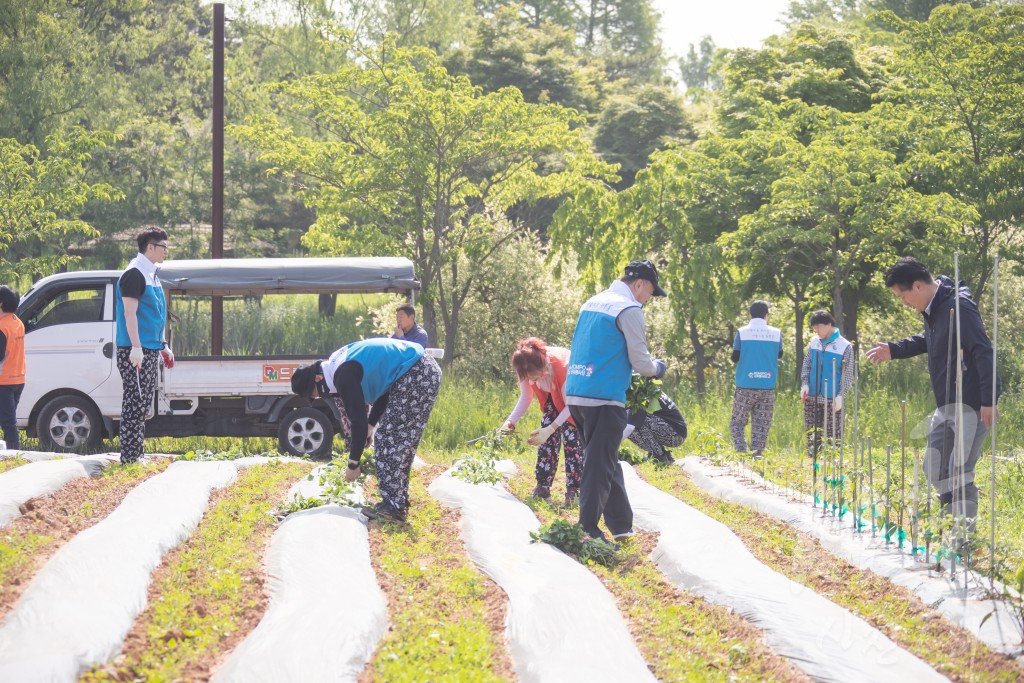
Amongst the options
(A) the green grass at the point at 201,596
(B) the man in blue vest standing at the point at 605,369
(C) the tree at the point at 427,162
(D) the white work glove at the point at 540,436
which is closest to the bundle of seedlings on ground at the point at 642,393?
(D) the white work glove at the point at 540,436

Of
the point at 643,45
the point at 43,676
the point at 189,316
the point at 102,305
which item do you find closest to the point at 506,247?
the point at 189,316

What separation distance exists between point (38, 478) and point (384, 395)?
2331mm

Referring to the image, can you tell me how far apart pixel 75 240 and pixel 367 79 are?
12284mm

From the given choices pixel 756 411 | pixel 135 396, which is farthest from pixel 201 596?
pixel 756 411

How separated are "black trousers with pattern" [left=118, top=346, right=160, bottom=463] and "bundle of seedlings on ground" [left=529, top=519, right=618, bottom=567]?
369 centimetres

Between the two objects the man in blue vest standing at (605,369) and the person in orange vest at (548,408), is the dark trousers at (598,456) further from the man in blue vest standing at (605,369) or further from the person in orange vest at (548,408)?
the person in orange vest at (548,408)

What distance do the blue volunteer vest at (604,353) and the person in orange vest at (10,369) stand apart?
5.55 m

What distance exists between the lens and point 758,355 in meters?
10.5

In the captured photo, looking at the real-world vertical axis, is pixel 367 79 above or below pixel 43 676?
above

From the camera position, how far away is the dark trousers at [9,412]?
30.7 feet

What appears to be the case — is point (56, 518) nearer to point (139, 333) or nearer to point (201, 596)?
point (201, 596)

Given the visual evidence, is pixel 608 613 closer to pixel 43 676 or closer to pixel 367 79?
pixel 43 676

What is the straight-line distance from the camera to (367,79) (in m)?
18.6

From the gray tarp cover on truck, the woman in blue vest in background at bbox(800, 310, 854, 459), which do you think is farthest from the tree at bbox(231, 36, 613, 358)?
the woman in blue vest in background at bbox(800, 310, 854, 459)
